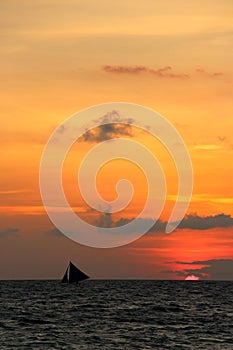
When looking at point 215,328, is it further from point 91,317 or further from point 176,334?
point 91,317

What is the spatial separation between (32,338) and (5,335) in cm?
332

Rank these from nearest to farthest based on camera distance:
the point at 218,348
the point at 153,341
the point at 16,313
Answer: the point at 218,348 < the point at 153,341 < the point at 16,313

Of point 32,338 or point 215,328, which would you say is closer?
point 32,338

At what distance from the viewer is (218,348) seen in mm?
63031

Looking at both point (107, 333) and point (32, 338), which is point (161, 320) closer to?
point (107, 333)

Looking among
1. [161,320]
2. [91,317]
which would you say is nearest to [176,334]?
[161,320]

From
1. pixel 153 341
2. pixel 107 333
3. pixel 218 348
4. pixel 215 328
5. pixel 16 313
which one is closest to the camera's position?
pixel 218 348

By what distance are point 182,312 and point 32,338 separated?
4409cm

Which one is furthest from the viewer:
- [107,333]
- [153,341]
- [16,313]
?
[16,313]

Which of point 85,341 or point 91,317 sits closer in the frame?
point 85,341

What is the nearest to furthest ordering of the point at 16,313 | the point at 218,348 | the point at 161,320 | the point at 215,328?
the point at 218,348 < the point at 215,328 < the point at 161,320 < the point at 16,313

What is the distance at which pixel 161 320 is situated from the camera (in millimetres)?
91062

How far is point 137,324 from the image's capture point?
278 ft

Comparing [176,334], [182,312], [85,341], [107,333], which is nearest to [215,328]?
[176,334]
